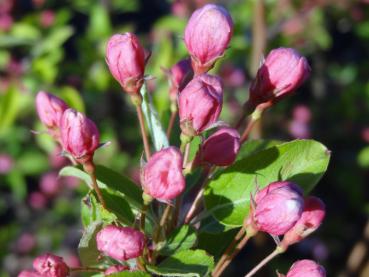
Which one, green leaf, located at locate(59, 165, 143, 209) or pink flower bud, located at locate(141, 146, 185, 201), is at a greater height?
pink flower bud, located at locate(141, 146, 185, 201)

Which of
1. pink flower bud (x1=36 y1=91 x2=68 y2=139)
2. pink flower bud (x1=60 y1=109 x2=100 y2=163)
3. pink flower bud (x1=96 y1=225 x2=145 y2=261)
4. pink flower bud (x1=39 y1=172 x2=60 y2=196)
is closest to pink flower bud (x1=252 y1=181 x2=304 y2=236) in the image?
pink flower bud (x1=96 y1=225 x2=145 y2=261)

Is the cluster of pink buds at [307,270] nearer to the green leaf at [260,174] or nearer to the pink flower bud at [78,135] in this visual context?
the green leaf at [260,174]

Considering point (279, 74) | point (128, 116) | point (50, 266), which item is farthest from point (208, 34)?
point (128, 116)

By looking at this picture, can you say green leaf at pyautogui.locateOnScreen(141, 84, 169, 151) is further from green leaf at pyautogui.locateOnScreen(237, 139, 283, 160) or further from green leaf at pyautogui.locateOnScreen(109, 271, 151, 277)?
green leaf at pyautogui.locateOnScreen(109, 271, 151, 277)

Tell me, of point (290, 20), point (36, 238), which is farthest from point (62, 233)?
point (290, 20)

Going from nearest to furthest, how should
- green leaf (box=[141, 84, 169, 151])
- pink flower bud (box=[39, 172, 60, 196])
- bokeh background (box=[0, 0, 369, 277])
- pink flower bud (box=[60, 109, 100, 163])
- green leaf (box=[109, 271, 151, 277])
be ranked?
green leaf (box=[109, 271, 151, 277]) → pink flower bud (box=[60, 109, 100, 163]) → green leaf (box=[141, 84, 169, 151]) → bokeh background (box=[0, 0, 369, 277]) → pink flower bud (box=[39, 172, 60, 196])

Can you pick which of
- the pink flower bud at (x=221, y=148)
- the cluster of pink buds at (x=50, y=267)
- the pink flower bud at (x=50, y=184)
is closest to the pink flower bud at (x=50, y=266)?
the cluster of pink buds at (x=50, y=267)

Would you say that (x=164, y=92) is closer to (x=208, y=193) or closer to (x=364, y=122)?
(x=364, y=122)
